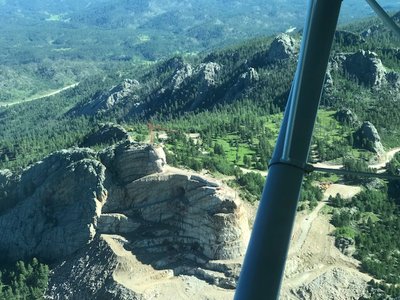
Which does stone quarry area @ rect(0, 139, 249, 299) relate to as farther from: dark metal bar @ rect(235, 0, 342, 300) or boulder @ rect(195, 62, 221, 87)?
boulder @ rect(195, 62, 221, 87)

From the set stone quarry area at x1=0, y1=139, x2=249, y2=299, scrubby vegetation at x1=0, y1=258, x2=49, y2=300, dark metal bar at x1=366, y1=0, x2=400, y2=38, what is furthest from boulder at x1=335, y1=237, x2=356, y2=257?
dark metal bar at x1=366, y1=0, x2=400, y2=38

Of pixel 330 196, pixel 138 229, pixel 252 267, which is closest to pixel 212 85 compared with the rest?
pixel 330 196

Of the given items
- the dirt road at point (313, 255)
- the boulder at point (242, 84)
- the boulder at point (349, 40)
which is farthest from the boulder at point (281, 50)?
the dirt road at point (313, 255)

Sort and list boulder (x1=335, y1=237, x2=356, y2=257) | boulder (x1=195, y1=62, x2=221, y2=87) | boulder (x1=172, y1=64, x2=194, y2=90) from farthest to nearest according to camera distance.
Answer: boulder (x1=172, y1=64, x2=194, y2=90)
boulder (x1=195, y1=62, x2=221, y2=87)
boulder (x1=335, y1=237, x2=356, y2=257)

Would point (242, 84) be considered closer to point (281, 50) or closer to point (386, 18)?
point (281, 50)

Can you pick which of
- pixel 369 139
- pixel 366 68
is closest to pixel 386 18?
pixel 369 139

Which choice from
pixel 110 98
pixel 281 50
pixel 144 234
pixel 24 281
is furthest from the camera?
pixel 110 98
